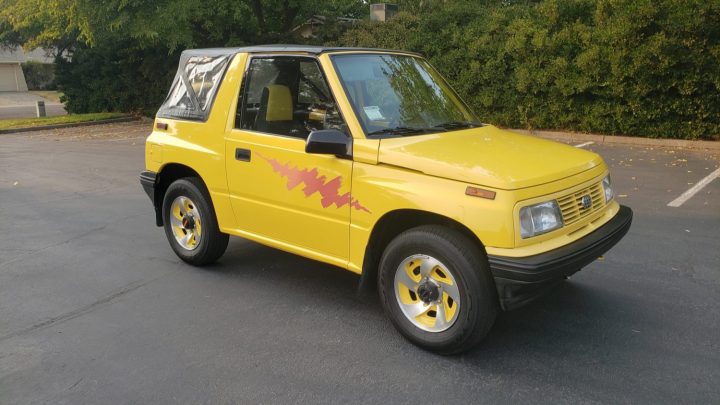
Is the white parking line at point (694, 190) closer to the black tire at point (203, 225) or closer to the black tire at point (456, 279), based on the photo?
the black tire at point (456, 279)

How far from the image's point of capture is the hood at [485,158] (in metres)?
3.44

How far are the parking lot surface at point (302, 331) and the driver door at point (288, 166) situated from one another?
23.2 inches

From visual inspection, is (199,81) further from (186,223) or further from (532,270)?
(532,270)

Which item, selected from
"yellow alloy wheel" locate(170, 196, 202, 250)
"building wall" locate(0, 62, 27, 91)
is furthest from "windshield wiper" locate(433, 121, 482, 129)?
"building wall" locate(0, 62, 27, 91)

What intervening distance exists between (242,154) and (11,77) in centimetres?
6241

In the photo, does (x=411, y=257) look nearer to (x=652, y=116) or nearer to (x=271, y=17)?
(x=652, y=116)

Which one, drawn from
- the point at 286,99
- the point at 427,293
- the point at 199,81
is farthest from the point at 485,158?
the point at 199,81

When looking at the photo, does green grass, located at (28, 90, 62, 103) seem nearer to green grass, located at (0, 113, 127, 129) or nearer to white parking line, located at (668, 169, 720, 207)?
green grass, located at (0, 113, 127, 129)

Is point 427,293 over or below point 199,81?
below

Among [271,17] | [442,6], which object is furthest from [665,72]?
[271,17]

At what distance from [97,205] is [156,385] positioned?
5153 mm

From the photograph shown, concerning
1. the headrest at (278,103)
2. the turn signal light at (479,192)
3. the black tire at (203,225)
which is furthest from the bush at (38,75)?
the turn signal light at (479,192)

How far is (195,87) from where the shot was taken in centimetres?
517

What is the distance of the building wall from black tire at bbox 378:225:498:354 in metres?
63.2
